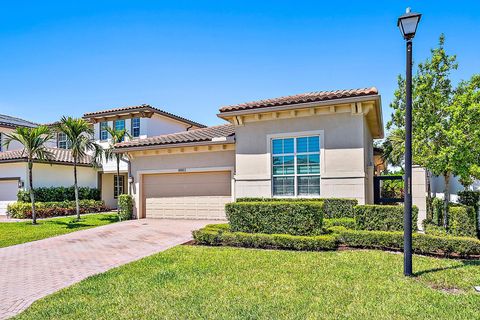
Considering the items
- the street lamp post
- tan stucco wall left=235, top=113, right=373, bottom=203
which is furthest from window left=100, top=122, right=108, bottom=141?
the street lamp post

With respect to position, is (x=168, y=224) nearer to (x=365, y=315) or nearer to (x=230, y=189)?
(x=230, y=189)

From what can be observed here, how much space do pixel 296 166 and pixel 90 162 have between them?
1759 cm

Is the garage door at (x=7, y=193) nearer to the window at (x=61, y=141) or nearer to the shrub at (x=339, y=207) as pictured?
the window at (x=61, y=141)

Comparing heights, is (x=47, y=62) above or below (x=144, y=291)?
above

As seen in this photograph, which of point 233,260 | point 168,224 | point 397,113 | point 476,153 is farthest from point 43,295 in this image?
point 397,113

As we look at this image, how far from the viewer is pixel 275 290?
18.4ft

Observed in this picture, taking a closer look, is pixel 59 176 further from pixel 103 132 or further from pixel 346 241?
pixel 346 241

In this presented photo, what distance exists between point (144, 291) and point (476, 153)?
10.1 metres

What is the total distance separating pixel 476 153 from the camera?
9602 millimetres

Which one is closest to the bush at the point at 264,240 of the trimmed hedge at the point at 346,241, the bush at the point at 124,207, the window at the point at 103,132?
the trimmed hedge at the point at 346,241

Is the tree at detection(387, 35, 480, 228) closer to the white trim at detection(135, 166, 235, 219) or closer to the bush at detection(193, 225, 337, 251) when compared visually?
the bush at detection(193, 225, 337, 251)

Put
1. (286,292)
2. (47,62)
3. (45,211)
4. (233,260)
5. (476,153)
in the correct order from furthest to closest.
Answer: (45,211)
(47,62)
(476,153)
(233,260)
(286,292)

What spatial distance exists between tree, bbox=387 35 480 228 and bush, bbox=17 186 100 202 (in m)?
21.0

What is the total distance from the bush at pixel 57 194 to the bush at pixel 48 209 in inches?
24.3
